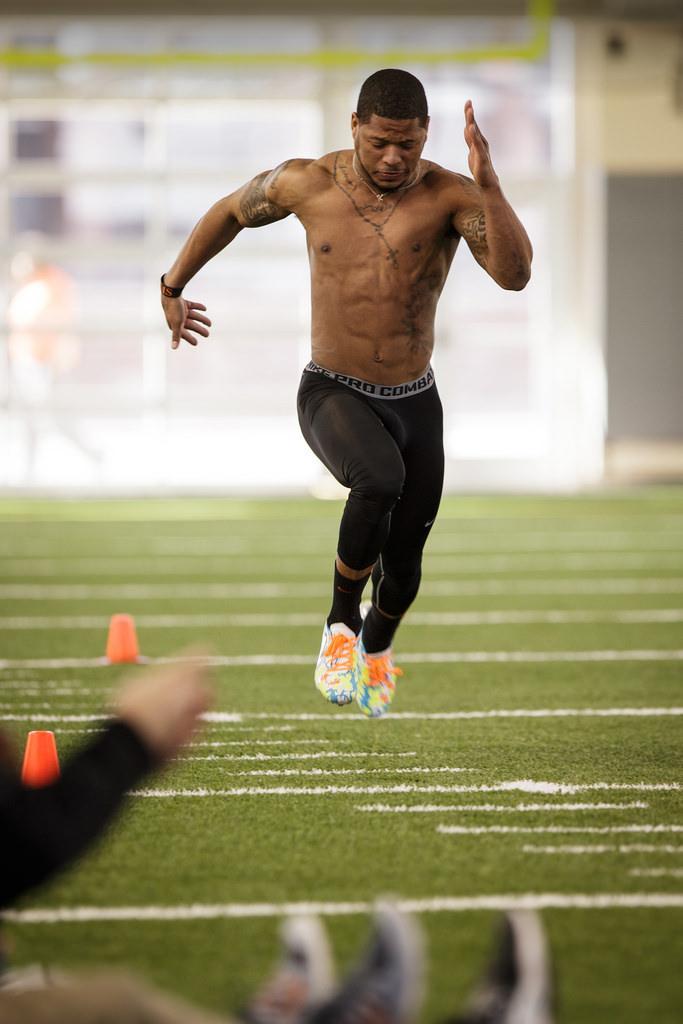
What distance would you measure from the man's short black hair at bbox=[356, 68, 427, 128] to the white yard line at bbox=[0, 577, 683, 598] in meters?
4.21

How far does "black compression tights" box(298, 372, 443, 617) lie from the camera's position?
4418mm

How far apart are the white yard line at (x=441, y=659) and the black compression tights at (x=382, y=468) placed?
53.2 inches

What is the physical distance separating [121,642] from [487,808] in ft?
8.78

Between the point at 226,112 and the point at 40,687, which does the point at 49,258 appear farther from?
the point at 40,687

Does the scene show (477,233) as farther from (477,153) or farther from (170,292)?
(170,292)

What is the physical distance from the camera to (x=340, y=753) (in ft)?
14.8

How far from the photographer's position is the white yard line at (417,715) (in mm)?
5000

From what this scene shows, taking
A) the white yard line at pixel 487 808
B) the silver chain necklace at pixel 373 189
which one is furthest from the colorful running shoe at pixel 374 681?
the silver chain necklace at pixel 373 189

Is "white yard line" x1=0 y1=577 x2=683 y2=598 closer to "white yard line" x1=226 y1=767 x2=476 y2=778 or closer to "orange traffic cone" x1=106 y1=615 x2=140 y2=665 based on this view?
"orange traffic cone" x1=106 y1=615 x2=140 y2=665

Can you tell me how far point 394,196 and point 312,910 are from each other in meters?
2.37

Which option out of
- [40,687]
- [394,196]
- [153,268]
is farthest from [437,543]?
[153,268]

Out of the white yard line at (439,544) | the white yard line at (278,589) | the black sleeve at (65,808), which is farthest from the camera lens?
the white yard line at (439,544)

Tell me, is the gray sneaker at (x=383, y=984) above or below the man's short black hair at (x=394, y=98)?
below

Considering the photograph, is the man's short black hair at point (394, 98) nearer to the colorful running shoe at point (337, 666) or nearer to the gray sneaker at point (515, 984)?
the colorful running shoe at point (337, 666)
